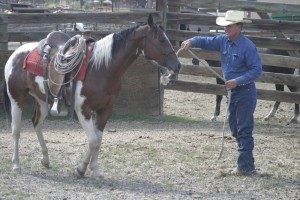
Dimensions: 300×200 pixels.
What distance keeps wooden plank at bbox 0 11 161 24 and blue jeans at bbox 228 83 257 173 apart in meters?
4.41

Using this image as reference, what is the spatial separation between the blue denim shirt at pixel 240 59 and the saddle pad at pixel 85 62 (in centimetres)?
149

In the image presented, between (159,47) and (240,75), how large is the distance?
3.34 ft

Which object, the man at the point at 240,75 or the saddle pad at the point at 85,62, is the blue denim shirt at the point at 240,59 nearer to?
the man at the point at 240,75

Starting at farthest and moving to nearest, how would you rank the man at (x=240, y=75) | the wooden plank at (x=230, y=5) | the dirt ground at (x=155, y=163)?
the wooden plank at (x=230, y=5) → the man at (x=240, y=75) → the dirt ground at (x=155, y=163)

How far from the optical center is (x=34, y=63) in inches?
268

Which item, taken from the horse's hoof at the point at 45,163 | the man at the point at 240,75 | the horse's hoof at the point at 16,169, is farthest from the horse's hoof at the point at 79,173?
the man at the point at 240,75

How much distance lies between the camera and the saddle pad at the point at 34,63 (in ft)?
22.1

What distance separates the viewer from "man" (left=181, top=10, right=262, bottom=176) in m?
6.36

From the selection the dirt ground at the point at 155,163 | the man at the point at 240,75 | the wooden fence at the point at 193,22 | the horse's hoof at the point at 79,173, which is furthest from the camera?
the wooden fence at the point at 193,22

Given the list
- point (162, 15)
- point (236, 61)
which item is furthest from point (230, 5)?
point (236, 61)

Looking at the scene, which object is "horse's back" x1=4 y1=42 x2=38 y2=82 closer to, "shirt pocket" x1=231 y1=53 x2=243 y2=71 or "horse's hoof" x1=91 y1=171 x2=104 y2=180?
"horse's hoof" x1=91 y1=171 x2=104 y2=180

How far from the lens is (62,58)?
6457 millimetres

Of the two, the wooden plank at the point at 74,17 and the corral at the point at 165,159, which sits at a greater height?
the wooden plank at the point at 74,17

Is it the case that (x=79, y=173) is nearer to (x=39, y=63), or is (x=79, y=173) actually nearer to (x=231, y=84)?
(x=39, y=63)
